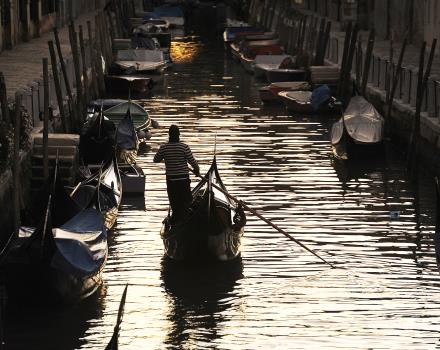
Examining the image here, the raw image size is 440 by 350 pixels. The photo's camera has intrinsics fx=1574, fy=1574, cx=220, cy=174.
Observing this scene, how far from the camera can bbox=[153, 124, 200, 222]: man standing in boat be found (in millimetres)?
19188

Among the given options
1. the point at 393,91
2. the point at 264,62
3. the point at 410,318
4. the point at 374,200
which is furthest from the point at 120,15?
the point at 410,318

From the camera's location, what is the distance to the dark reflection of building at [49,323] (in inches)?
637

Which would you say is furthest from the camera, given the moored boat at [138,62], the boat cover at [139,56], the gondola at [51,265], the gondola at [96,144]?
the boat cover at [139,56]

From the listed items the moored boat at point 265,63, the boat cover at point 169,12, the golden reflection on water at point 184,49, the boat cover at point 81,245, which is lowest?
the boat cover at point 169,12

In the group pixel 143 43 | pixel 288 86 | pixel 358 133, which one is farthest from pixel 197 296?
pixel 143 43

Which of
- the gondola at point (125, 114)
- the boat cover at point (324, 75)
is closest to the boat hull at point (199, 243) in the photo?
the gondola at point (125, 114)

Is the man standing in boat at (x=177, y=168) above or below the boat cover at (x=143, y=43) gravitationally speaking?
above

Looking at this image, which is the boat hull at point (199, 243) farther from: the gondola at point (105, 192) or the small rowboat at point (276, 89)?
the small rowboat at point (276, 89)

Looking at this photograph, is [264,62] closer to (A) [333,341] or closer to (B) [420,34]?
(B) [420,34]

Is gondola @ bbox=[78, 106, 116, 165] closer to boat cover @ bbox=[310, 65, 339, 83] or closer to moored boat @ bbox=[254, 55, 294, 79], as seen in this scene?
boat cover @ bbox=[310, 65, 339, 83]

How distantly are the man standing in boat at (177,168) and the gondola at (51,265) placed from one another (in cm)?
155

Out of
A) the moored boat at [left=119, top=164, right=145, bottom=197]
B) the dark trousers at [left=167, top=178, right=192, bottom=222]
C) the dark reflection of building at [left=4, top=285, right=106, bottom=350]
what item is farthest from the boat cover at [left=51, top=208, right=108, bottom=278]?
the moored boat at [left=119, top=164, right=145, bottom=197]

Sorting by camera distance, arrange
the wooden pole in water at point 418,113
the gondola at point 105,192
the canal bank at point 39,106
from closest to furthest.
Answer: the canal bank at point 39,106, the gondola at point 105,192, the wooden pole in water at point 418,113

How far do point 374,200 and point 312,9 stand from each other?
141 ft
